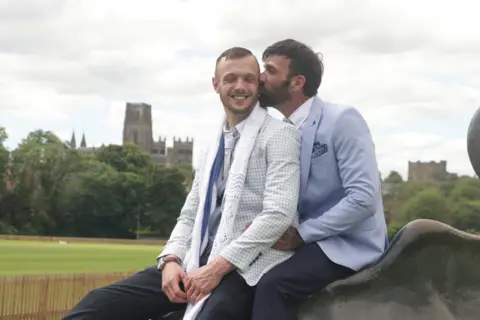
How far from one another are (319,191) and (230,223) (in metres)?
0.47

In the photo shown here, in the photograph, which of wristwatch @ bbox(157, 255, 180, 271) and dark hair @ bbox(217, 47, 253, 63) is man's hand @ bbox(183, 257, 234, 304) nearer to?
wristwatch @ bbox(157, 255, 180, 271)

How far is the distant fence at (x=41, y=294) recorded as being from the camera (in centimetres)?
1305

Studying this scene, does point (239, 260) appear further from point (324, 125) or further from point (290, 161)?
point (324, 125)

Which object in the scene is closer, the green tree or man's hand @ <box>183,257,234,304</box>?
man's hand @ <box>183,257,234,304</box>

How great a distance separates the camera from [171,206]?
71500mm

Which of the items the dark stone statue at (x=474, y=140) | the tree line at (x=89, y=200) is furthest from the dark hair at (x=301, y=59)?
the tree line at (x=89, y=200)

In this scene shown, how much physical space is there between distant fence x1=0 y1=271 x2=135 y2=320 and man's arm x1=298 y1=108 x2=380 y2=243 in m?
10.1

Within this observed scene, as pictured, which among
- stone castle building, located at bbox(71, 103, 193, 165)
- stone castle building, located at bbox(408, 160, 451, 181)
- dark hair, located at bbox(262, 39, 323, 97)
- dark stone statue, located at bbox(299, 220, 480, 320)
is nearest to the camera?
dark stone statue, located at bbox(299, 220, 480, 320)

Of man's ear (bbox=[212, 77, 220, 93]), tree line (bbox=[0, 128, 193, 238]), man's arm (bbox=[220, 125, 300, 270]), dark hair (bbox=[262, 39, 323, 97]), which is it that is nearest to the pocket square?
man's arm (bbox=[220, 125, 300, 270])

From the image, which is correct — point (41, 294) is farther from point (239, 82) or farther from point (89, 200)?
point (89, 200)

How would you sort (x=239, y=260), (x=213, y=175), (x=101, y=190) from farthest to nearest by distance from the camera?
1. (x=101, y=190)
2. (x=213, y=175)
3. (x=239, y=260)

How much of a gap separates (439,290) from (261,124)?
3.98 ft

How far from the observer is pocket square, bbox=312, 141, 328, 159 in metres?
3.83

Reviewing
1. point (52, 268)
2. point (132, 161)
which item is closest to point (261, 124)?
point (52, 268)
